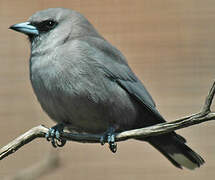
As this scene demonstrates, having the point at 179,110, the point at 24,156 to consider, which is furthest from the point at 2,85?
the point at 179,110

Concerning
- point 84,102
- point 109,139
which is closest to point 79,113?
point 84,102

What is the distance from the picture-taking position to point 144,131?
12.8 ft

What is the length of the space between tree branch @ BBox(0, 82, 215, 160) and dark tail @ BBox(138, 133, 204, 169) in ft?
3.14

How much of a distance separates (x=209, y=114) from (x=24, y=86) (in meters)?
4.53

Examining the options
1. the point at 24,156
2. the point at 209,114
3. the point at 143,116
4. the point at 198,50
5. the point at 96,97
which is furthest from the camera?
the point at 198,50

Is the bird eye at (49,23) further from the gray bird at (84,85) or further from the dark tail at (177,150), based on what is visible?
the dark tail at (177,150)

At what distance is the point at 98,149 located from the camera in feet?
24.2

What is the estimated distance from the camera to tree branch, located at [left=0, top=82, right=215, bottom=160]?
3680 millimetres

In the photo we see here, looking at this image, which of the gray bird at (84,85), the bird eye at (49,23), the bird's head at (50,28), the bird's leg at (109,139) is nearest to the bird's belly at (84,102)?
the gray bird at (84,85)

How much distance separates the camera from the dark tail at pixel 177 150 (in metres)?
5.16

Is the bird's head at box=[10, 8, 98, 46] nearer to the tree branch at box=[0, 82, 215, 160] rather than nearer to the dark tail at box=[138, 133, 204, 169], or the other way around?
the tree branch at box=[0, 82, 215, 160]

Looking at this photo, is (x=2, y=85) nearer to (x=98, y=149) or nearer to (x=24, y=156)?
(x=24, y=156)

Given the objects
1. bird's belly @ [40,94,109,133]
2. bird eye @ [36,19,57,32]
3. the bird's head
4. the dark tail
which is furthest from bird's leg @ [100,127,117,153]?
bird eye @ [36,19,57,32]

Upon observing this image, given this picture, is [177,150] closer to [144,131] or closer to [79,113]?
[79,113]
